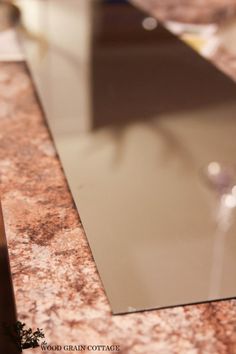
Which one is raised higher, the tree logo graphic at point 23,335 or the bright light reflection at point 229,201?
the tree logo graphic at point 23,335

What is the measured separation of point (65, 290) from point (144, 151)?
0.38 metres

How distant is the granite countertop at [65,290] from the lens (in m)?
0.44

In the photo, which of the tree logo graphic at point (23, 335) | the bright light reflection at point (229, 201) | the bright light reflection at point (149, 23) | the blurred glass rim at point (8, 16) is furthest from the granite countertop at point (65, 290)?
the bright light reflection at point (149, 23)

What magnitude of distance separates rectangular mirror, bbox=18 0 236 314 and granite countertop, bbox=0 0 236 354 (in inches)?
0.7

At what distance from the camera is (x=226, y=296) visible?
1.61 ft

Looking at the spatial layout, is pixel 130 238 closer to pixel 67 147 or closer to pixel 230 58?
pixel 67 147

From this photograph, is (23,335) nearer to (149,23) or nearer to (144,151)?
(144,151)

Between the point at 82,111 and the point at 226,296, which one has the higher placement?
the point at 226,296

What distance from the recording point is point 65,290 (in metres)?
0.49

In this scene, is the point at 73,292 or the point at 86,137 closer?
the point at 73,292

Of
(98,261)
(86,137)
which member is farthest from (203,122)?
(98,261)

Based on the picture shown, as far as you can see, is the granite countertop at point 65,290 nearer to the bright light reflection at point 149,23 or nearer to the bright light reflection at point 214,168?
the bright light reflection at point 214,168

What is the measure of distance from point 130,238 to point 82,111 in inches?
17.7

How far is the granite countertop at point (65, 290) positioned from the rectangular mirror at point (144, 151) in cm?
2
